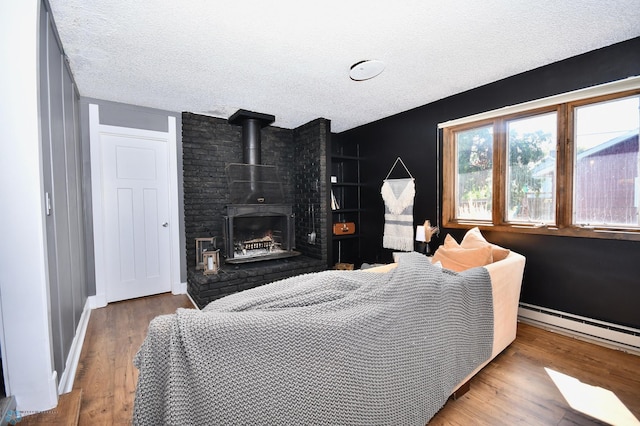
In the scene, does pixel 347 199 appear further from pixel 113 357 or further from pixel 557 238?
pixel 113 357

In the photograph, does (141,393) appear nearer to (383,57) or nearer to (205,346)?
(205,346)

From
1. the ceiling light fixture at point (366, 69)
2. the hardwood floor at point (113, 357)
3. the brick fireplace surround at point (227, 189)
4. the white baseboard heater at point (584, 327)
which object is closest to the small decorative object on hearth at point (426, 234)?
the white baseboard heater at point (584, 327)

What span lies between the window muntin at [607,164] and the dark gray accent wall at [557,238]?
200 mm

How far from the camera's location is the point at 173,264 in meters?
3.56

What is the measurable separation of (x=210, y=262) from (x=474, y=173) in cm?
315

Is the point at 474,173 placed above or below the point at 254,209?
above

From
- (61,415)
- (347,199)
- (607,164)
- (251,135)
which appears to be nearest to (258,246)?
(251,135)

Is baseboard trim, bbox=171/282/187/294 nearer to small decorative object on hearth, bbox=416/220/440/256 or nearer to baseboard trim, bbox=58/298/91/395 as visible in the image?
baseboard trim, bbox=58/298/91/395

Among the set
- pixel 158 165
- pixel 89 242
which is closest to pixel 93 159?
pixel 158 165

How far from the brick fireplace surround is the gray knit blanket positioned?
204 cm

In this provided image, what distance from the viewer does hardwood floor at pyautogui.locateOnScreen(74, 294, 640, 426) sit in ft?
4.93

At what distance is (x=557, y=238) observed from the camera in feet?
8.13

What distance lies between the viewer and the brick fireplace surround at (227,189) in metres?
3.29

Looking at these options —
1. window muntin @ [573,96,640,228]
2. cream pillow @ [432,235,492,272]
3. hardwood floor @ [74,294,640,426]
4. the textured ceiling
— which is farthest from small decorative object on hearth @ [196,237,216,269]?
window muntin @ [573,96,640,228]
